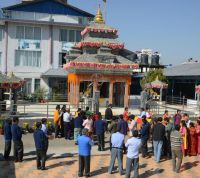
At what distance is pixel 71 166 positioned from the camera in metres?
13.9

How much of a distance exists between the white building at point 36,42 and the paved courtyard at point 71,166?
27964 millimetres

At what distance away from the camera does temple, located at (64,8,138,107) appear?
97.2 ft

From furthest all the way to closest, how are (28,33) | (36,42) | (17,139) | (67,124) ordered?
(36,42), (28,33), (67,124), (17,139)

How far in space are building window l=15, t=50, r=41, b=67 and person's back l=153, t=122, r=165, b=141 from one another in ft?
107

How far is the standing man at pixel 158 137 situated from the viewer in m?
14.4

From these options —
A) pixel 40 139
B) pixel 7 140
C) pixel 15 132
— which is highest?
pixel 15 132

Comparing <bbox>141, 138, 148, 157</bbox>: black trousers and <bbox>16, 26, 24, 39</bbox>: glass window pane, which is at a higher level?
<bbox>16, 26, 24, 39</bbox>: glass window pane

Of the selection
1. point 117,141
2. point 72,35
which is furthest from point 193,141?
point 72,35

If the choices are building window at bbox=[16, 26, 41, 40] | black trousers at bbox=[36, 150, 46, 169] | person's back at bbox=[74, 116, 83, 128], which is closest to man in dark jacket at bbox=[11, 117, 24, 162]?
black trousers at bbox=[36, 150, 46, 169]

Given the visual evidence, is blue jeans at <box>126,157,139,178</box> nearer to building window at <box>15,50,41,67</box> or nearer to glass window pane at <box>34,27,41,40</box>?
building window at <box>15,50,41,67</box>

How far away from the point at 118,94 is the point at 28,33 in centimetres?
1666

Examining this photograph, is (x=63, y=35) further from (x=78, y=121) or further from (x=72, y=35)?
(x=78, y=121)

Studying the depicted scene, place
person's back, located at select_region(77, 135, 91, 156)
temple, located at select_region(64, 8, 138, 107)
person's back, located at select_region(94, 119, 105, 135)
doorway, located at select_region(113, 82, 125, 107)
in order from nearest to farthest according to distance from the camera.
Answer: person's back, located at select_region(77, 135, 91, 156) < person's back, located at select_region(94, 119, 105, 135) < temple, located at select_region(64, 8, 138, 107) < doorway, located at select_region(113, 82, 125, 107)

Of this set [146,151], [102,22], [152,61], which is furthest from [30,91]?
[146,151]
